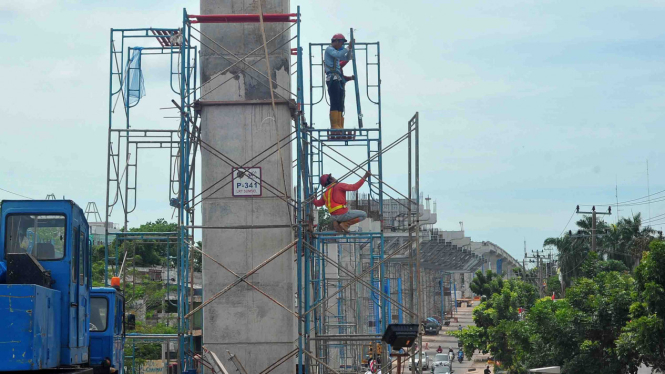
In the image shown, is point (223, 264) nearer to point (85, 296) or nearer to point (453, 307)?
point (85, 296)

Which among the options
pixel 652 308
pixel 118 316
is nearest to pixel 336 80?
pixel 118 316

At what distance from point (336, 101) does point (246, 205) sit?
3.28m

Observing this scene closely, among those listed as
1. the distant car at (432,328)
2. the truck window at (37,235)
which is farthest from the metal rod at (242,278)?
the distant car at (432,328)

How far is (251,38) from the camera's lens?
1912cm

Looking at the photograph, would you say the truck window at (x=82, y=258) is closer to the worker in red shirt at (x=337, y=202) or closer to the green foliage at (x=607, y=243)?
the worker in red shirt at (x=337, y=202)

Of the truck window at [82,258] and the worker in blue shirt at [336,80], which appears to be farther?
the worker in blue shirt at [336,80]

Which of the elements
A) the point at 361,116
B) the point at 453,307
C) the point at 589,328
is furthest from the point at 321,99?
the point at 453,307

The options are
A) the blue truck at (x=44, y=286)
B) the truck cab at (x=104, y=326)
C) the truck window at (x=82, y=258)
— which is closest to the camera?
the blue truck at (x=44, y=286)

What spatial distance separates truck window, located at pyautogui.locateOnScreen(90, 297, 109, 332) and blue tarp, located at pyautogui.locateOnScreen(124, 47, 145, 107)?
5769mm

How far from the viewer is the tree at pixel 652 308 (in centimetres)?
1803

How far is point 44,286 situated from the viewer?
436 inches

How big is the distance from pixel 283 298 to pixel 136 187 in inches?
186

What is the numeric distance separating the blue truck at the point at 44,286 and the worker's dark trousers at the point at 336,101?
8.06m

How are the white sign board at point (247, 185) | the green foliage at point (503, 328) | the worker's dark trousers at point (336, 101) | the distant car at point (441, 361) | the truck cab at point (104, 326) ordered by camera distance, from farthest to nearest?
the distant car at point (441, 361) → the green foliage at point (503, 328) → the worker's dark trousers at point (336, 101) → the white sign board at point (247, 185) → the truck cab at point (104, 326)
